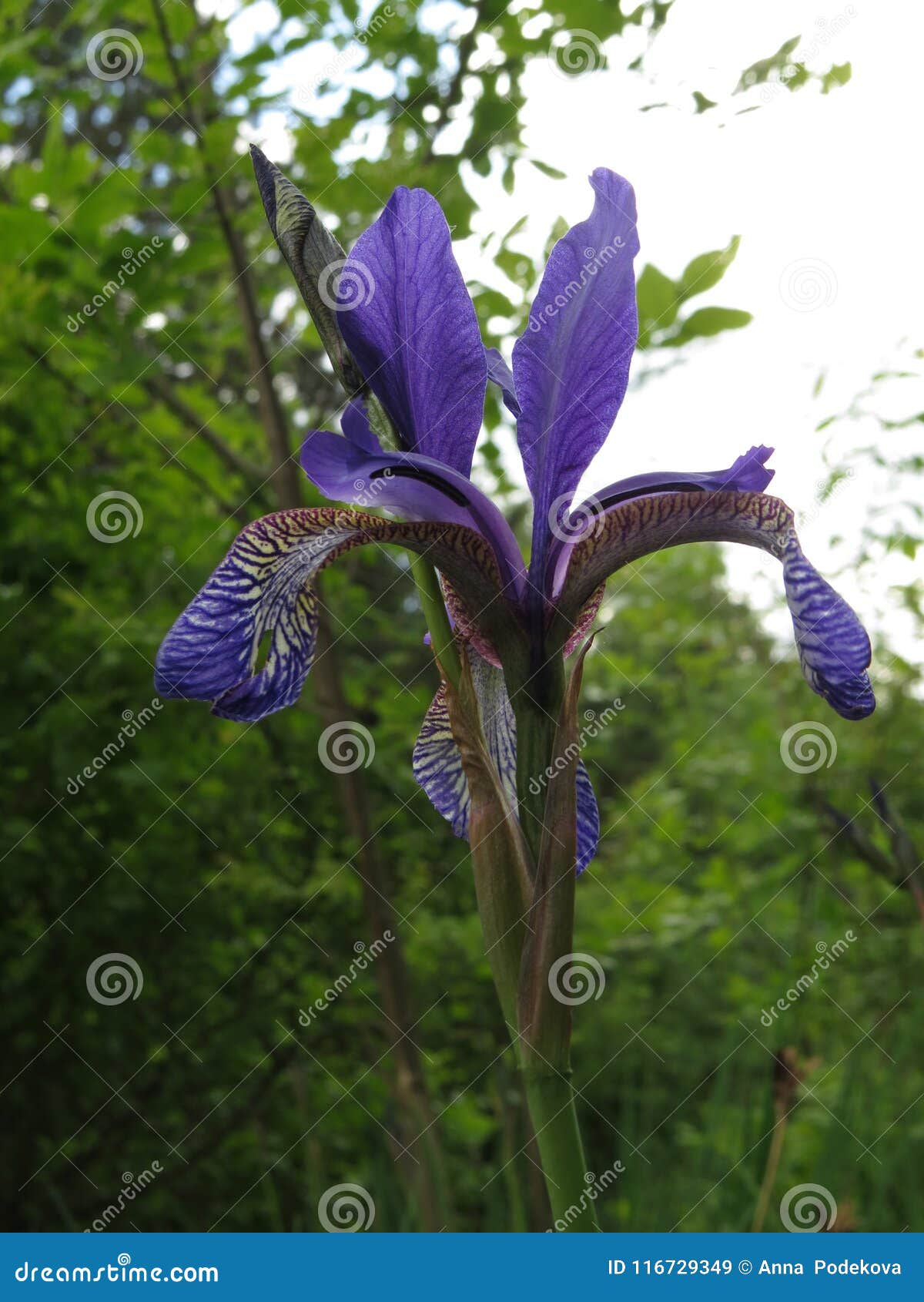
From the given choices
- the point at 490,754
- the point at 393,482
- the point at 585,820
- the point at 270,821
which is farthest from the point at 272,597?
the point at 270,821

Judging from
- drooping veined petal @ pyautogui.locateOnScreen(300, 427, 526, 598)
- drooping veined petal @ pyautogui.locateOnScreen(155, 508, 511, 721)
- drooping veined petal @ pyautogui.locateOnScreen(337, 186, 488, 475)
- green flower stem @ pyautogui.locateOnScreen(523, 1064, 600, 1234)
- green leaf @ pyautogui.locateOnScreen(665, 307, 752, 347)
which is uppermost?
green leaf @ pyautogui.locateOnScreen(665, 307, 752, 347)

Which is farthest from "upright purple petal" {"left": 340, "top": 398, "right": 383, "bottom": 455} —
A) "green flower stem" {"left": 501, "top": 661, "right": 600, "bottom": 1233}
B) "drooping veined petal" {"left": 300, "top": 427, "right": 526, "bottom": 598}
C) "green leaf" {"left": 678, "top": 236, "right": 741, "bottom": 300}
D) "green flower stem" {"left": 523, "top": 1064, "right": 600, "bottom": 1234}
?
"green leaf" {"left": 678, "top": 236, "right": 741, "bottom": 300}

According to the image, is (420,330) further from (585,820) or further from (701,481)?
(585,820)

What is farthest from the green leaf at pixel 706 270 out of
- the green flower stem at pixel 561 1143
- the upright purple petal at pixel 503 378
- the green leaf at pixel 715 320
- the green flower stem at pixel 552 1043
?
the green flower stem at pixel 561 1143

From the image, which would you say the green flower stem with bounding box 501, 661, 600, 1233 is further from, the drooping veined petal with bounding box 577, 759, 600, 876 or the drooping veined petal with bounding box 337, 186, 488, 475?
the drooping veined petal with bounding box 337, 186, 488, 475

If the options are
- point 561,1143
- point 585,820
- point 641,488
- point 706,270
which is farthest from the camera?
point 706,270
